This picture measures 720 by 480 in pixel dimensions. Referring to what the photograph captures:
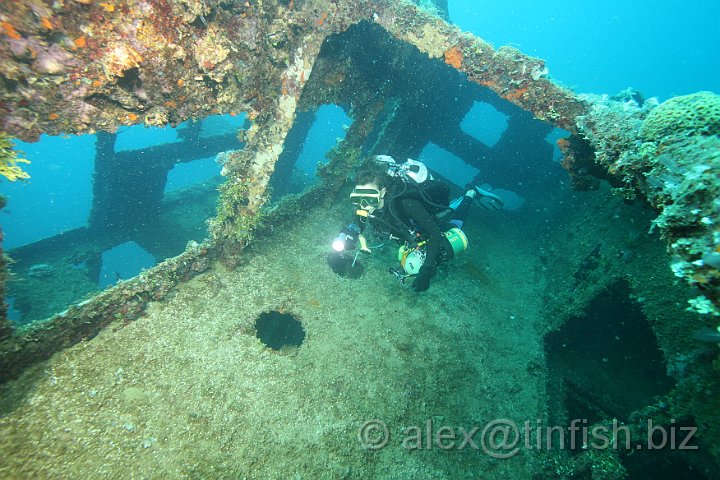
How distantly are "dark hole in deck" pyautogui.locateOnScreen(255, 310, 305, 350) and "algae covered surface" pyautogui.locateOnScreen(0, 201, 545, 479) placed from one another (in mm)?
101

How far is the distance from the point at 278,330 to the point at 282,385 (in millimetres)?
822

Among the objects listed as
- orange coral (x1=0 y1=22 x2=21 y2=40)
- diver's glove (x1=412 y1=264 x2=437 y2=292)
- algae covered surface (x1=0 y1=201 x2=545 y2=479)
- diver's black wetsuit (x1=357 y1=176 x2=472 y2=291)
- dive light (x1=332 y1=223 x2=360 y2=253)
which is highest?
orange coral (x1=0 y1=22 x2=21 y2=40)

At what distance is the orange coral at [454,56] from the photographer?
205 inches

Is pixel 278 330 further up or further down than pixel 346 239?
further down

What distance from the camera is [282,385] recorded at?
3.99 metres

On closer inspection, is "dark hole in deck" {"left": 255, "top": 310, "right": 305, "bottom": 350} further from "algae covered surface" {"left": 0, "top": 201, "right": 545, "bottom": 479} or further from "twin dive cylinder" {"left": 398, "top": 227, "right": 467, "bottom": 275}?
"twin dive cylinder" {"left": 398, "top": 227, "right": 467, "bottom": 275}

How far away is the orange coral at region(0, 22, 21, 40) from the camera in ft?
8.46

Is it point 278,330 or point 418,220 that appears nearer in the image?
point 278,330

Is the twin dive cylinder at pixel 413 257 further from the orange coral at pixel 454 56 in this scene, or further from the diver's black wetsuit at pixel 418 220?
the orange coral at pixel 454 56

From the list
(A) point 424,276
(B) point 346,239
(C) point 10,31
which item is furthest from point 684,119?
(C) point 10,31

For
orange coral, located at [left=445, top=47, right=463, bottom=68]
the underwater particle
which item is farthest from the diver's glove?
orange coral, located at [left=445, top=47, right=463, bottom=68]

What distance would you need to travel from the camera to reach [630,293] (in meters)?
4.30

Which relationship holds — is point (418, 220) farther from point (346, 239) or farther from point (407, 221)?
point (346, 239)

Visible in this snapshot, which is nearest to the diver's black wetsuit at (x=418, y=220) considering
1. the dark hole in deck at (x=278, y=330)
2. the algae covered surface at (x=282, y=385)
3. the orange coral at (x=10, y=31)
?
the algae covered surface at (x=282, y=385)
